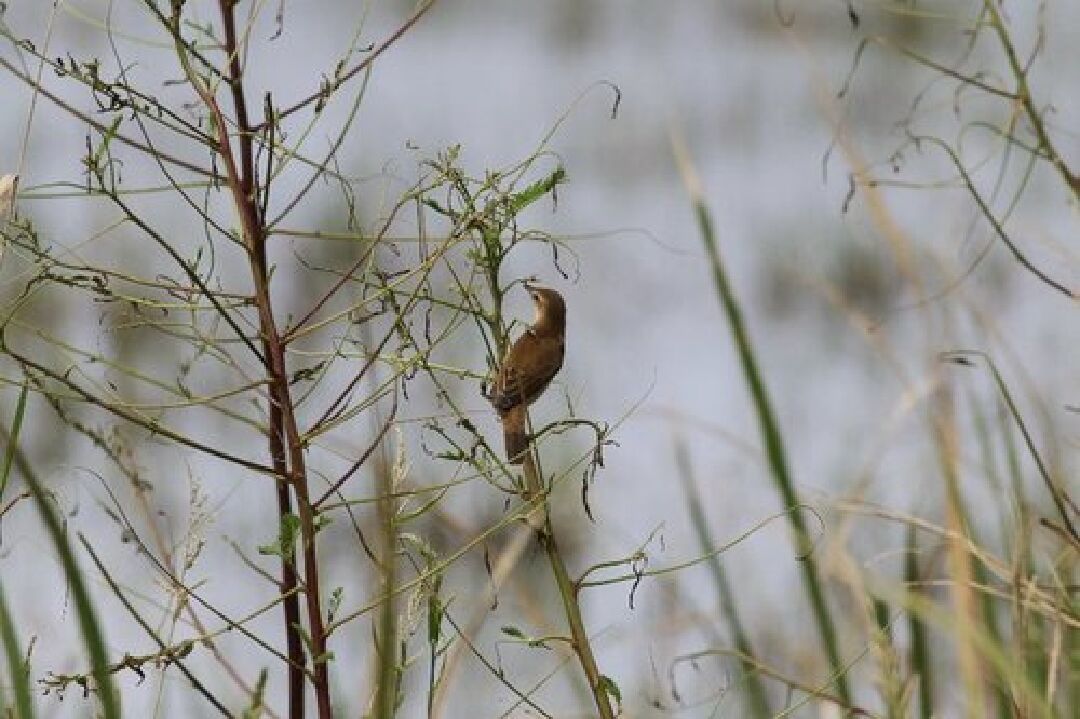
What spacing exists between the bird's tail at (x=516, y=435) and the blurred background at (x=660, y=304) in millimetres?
1255

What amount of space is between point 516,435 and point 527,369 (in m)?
0.11

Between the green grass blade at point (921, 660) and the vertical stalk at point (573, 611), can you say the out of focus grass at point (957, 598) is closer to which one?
the green grass blade at point (921, 660)

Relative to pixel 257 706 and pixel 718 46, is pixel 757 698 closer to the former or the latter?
pixel 257 706

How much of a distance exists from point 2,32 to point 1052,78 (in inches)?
287

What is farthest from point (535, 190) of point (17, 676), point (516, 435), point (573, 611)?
point (17, 676)

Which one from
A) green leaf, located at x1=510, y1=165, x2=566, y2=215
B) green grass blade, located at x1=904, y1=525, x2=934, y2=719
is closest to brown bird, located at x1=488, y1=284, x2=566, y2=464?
green leaf, located at x1=510, y1=165, x2=566, y2=215

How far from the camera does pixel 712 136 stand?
10.2m

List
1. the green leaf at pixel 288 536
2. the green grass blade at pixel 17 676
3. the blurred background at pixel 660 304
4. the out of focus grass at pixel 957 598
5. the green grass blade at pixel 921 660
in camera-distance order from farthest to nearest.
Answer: the blurred background at pixel 660 304 → the green grass blade at pixel 921 660 → the out of focus grass at pixel 957 598 → the green leaf at pixel 288 536 → the green grass blade at pixel 17 676

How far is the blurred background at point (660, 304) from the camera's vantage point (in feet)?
16.5

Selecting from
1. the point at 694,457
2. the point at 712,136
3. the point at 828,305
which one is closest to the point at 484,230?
the point at 694,457

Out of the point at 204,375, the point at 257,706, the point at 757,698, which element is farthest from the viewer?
the point at 204,375

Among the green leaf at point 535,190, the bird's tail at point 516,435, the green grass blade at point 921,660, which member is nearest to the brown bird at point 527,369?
the bird's tail at point 516,435

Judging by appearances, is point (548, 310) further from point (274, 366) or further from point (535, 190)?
point (274, 366)

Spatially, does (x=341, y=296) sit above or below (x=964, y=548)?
above
